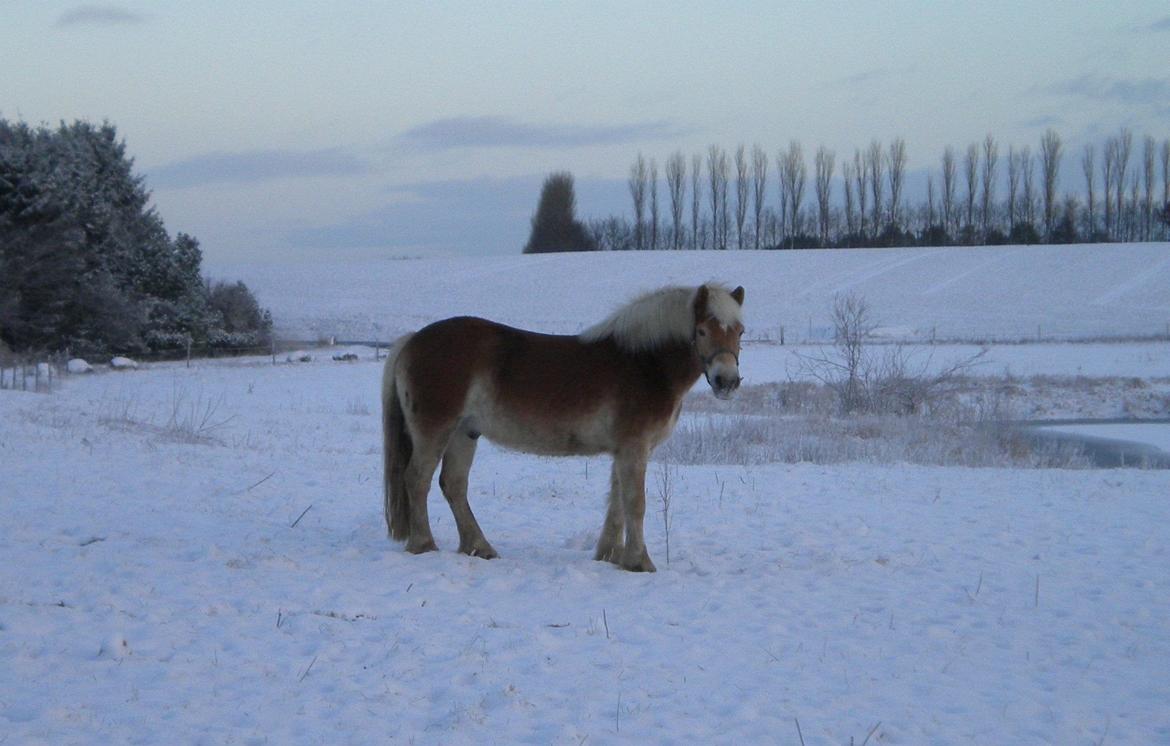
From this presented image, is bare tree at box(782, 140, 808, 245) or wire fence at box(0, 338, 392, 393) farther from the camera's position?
bare tree at box(782, 140, 808, 245)

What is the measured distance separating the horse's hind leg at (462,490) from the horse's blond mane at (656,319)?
128 cm

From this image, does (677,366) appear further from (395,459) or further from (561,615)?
(395,459)

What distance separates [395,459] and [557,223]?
81179 mm

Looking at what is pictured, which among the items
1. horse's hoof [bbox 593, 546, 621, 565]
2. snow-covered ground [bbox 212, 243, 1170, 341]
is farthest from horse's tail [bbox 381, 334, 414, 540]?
snow-covered ground [bbox 212, 243, 1170, 341]

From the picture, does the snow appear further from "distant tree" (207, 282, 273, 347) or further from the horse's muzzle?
"distant tree" (207, 282, 273, 347)

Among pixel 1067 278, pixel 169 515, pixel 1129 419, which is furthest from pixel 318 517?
pixel 1067 278

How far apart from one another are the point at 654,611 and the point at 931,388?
63.6 ft

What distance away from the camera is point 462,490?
7566 mm

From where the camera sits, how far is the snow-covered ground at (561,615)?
4305mm

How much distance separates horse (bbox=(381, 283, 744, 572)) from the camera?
23.6ft

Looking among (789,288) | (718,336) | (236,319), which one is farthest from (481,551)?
(789,288)

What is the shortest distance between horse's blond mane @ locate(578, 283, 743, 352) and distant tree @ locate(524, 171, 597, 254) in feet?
259

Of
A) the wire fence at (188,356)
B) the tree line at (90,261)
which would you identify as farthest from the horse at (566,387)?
the tree line at (90,261)

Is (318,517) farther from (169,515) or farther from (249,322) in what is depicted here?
(249,322)
